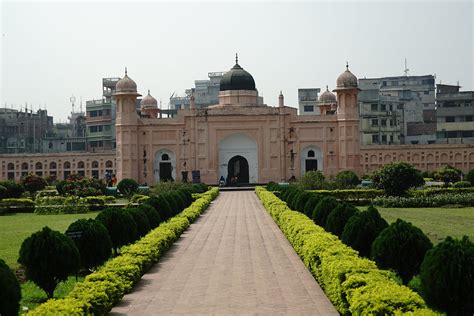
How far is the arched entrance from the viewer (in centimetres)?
4112

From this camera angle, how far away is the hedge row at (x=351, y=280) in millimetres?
7035

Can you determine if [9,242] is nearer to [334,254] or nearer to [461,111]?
[334,254]

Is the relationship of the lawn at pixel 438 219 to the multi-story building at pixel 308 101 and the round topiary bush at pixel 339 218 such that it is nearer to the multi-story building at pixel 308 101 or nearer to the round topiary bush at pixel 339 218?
the round topiary bush at pixel 339 218

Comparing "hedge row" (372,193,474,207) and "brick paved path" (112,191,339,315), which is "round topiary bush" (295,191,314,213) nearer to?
"brick paved path" (112,191,339,315)

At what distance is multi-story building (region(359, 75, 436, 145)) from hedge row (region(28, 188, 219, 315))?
40431mm

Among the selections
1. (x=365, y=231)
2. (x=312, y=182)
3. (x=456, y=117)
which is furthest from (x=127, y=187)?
(x=456, y=117)

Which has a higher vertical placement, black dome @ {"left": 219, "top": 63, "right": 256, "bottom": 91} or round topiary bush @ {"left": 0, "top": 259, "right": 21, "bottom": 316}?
black dome @ {"left": 219, "top": 63, "right": 256, "bottom": 91}

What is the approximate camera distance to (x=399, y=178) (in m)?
27.4

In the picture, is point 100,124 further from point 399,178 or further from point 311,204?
point 311,204

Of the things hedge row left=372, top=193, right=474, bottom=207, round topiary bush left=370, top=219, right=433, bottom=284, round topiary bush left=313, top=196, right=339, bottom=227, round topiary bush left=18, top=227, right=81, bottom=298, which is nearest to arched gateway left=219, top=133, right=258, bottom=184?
hedge row left=372, top=193, right=474, bottom=207

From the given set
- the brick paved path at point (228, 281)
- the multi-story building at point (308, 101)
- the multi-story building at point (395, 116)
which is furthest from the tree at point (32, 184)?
the multi-story building at point (308, 101)

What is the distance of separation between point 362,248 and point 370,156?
34945mm

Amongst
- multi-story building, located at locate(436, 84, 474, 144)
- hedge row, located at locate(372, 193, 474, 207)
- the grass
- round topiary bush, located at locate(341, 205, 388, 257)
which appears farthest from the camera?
multi-story building, located at locate(436, 84, 474, 144)

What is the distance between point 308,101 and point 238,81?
970 inches
